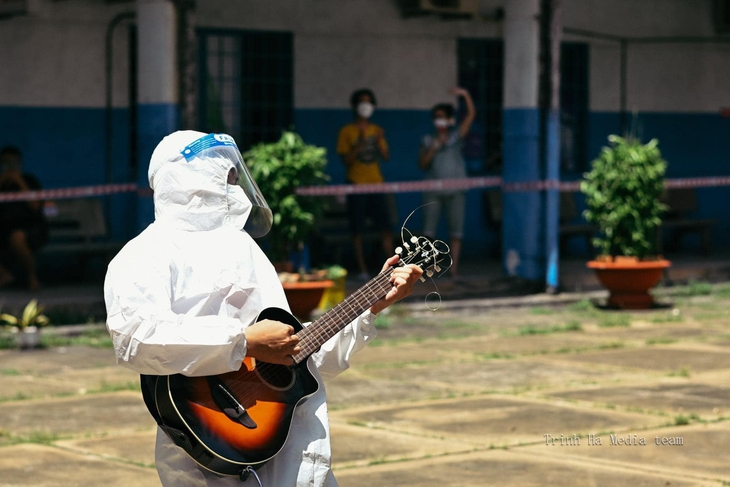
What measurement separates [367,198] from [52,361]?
535 centimetres

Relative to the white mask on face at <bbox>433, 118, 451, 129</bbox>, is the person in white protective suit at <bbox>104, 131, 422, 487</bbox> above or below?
below

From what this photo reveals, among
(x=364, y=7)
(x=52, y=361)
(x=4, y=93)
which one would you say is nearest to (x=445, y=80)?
(x=364, y=7)

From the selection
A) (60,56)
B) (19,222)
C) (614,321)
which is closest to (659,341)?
(614,321)

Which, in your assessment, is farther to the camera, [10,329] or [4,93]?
[4,93]

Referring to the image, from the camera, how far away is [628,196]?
13.3 meters

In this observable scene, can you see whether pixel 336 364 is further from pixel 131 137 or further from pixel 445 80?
pixel 445 80

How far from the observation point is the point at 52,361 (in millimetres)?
10602

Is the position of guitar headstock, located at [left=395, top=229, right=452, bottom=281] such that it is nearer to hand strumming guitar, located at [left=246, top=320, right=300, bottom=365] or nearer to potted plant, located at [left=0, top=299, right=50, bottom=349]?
hand strumming guitar, located at [left=246, top=320, right=300, bottom=365]

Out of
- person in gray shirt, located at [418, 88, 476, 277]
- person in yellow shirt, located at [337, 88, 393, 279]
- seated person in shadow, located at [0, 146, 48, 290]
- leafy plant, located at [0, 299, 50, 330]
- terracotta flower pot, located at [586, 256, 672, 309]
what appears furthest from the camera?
person in gray shirt, located at [418, 88, 476, 277]

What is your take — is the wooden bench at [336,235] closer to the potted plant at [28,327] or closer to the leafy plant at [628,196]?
the leafy plant at [628,196]

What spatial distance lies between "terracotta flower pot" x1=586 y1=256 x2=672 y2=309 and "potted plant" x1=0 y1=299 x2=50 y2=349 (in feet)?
18.4

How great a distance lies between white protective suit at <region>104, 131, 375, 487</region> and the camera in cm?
378

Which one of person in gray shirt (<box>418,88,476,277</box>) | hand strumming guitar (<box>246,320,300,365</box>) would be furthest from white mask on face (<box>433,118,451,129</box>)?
hand strumming guitar (<box>246,320,300,365</box>)

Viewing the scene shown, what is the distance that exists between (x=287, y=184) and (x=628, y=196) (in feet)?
11.7
